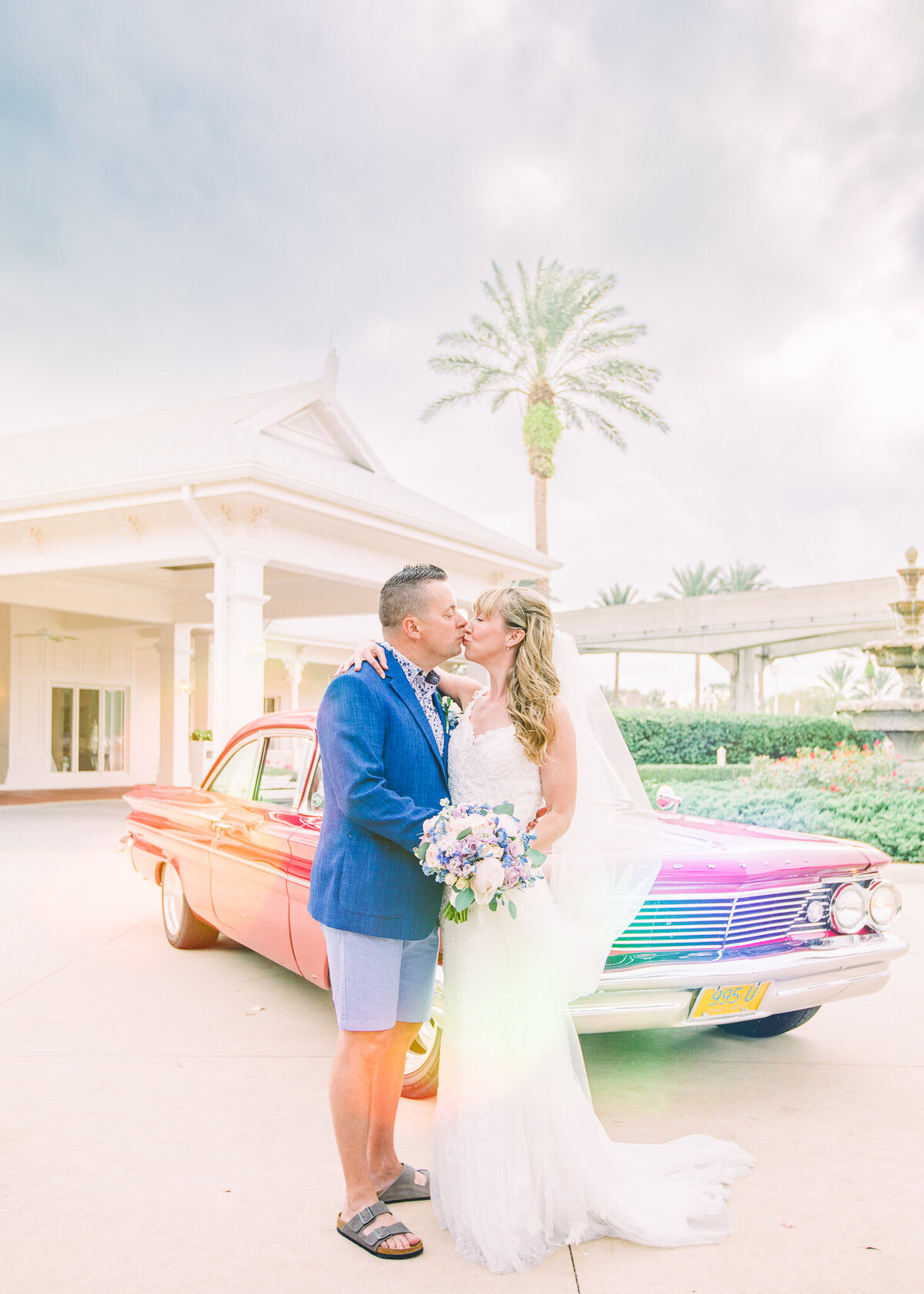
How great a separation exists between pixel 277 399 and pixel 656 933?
13.9 m

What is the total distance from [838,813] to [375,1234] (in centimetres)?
794

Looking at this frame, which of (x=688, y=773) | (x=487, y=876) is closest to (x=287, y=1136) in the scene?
(x=487, y=876)

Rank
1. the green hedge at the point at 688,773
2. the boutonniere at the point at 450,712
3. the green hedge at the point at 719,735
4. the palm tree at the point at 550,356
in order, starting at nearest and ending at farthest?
the boutonniere at the point at 450,712
the green hedge at the point at 688,773
the green hedge at the point at 719,735
the palm tree at the point at 550,356

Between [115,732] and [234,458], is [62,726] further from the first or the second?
[234,458]

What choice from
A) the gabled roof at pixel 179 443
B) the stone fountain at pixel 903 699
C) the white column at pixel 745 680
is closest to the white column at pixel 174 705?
the gabled roof at pixel 179 443

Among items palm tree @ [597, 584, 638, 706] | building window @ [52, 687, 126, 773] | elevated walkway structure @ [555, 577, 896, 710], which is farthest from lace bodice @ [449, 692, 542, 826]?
palm tree @ [597, 584, 638, 706]

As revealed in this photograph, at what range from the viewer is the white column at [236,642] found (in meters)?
10.9

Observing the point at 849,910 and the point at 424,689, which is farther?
the point at 849,910

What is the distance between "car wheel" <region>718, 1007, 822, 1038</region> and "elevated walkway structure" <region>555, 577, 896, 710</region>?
23833mm

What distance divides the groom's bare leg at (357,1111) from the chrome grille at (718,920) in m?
1.11

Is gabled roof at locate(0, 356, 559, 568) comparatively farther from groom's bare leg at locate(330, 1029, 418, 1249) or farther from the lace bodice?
groom's bare leg at locate(330, 1029, 418, 1249)

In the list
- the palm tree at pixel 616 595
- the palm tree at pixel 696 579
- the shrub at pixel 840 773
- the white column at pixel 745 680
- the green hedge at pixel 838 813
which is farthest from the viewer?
the palm tree at pixel 616 595

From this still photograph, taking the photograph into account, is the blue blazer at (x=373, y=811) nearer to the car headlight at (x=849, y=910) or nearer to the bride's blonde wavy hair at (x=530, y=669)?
the bride's blonde wavy hair at (x=530, y=669)

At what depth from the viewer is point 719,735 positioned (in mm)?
19875
